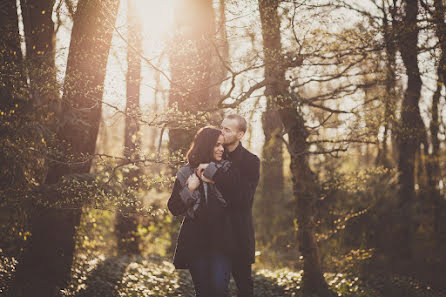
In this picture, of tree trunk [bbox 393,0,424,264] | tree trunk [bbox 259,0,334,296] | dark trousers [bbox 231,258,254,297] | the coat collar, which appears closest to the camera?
dark trousers [bbox 231,258,254,297]

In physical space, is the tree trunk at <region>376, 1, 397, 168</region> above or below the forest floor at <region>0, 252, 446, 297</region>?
above

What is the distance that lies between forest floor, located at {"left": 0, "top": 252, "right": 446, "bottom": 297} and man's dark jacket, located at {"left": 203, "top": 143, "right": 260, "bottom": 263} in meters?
3.95

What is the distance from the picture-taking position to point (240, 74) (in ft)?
22.6

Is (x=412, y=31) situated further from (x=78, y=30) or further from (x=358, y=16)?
(x=78, y=30)

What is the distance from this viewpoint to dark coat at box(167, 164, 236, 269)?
3418mm

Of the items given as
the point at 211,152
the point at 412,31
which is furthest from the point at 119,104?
the point at 412,31

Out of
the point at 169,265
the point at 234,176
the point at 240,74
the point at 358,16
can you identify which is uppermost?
the point at 358,16

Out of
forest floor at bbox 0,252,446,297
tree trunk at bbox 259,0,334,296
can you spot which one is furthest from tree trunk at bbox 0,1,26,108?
tree trunk at bbox 259,0,334,296

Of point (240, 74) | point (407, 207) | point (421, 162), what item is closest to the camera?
point (240, 74)

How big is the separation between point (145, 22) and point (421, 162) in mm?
11445

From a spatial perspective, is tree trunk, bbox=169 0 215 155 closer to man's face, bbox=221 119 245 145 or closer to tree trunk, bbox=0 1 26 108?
man's face, bbox=221 119 245 145

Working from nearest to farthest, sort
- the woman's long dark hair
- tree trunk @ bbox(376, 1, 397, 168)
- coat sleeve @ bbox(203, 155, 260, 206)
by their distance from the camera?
coat sleeve @ bbox(203, 155, 260, 206) < the woman's long dark hair < tree trunk @ bbox(376, 1, 397, 168)

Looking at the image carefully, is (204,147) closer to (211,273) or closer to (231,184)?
(231,184)

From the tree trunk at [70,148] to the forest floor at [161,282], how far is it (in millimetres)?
300
